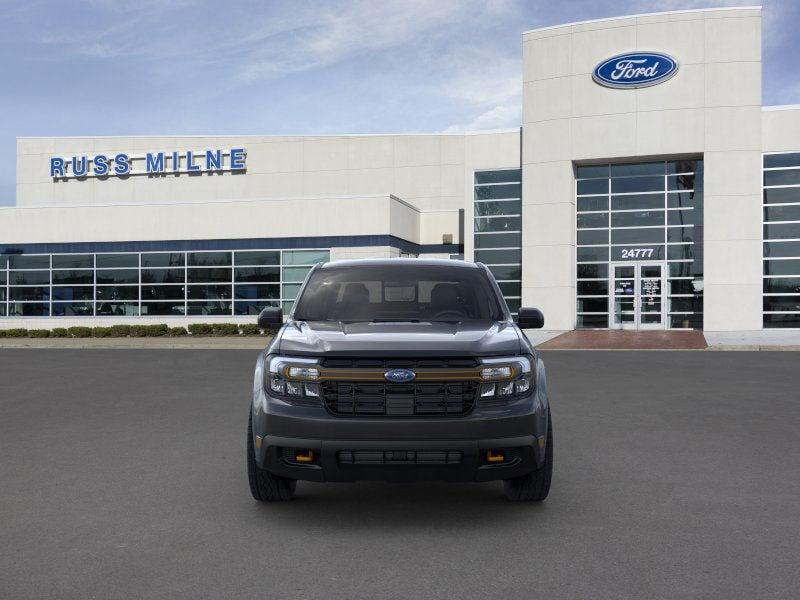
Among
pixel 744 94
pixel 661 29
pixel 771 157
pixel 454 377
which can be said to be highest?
pixel 661 29

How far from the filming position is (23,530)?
540cm

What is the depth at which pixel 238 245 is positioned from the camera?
36.4 meters

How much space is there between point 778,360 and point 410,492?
50.0 feet

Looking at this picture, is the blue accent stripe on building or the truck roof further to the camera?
the blue accent stripe on building

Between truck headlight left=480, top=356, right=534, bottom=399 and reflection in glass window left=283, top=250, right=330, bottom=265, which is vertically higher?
reflection in glass window left=283, top=250, right=330, bottom=265

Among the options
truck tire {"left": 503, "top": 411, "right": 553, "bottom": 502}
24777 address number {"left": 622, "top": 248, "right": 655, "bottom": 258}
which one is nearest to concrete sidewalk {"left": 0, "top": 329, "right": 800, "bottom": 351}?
24777 address number {"left": 622, "top": 248, "right": 655, "bottom": 258}

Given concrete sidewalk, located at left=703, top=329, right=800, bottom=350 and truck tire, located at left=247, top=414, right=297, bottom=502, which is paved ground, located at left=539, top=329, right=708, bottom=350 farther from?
truck tire, located at left=247, top=414, right=297, bottom=502

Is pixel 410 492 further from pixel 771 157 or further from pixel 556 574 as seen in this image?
pixel 771 157

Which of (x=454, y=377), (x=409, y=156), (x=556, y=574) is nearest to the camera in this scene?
(x=556, y=574)

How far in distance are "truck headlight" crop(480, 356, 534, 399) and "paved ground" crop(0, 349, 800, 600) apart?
89 centimetres

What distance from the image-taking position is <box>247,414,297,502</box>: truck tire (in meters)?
5.69

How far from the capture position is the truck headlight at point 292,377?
5305 millimetres

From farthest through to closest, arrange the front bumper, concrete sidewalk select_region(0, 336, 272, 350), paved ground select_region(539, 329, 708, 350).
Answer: concrete sidewalk select_region(0, 336, 272, 350), paved ground select_region(539, 329, 708, 350), the front bumper

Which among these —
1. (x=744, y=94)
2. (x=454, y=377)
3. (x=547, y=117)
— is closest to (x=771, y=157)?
(x=744, y=94)
